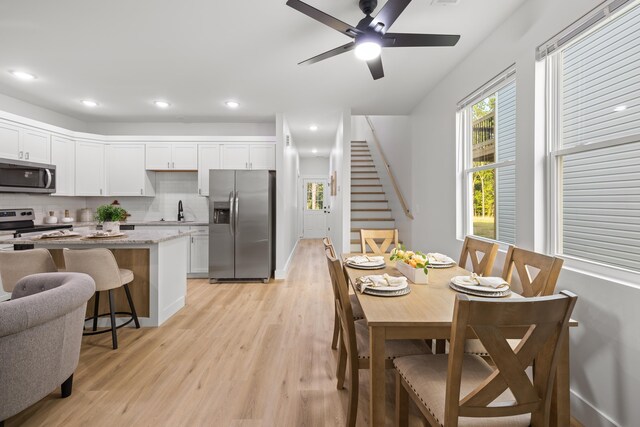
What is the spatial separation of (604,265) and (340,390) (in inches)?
68.1

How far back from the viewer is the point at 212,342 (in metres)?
2.71

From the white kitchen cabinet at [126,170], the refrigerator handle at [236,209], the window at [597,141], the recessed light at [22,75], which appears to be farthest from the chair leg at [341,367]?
the white kitchen cabinet at [126,170]

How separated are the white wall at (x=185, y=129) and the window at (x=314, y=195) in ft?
16.0

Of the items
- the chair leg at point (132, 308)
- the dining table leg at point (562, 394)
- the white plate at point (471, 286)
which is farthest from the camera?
the chair leg at point (132, 308)

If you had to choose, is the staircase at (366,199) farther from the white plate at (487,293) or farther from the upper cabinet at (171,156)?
the white plate at (487,293)

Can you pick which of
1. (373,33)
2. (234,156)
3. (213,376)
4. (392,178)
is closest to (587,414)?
(213,376)

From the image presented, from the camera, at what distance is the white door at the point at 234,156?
5.11 meters

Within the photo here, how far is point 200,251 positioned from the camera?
16.2 ft

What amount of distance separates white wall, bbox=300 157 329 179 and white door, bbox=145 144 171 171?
553cm

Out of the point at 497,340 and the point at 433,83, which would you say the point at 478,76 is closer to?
the point at 433,83

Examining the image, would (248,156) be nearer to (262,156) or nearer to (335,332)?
(262,156)

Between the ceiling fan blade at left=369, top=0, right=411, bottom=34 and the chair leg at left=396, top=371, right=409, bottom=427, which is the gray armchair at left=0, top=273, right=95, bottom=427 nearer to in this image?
the chair leg at left=396, top=371, right=409, bottom=427

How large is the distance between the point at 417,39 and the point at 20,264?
3.53m

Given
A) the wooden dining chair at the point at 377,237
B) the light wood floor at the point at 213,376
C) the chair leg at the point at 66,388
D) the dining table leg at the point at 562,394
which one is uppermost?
the wooden dining chair at the point at 377,237
